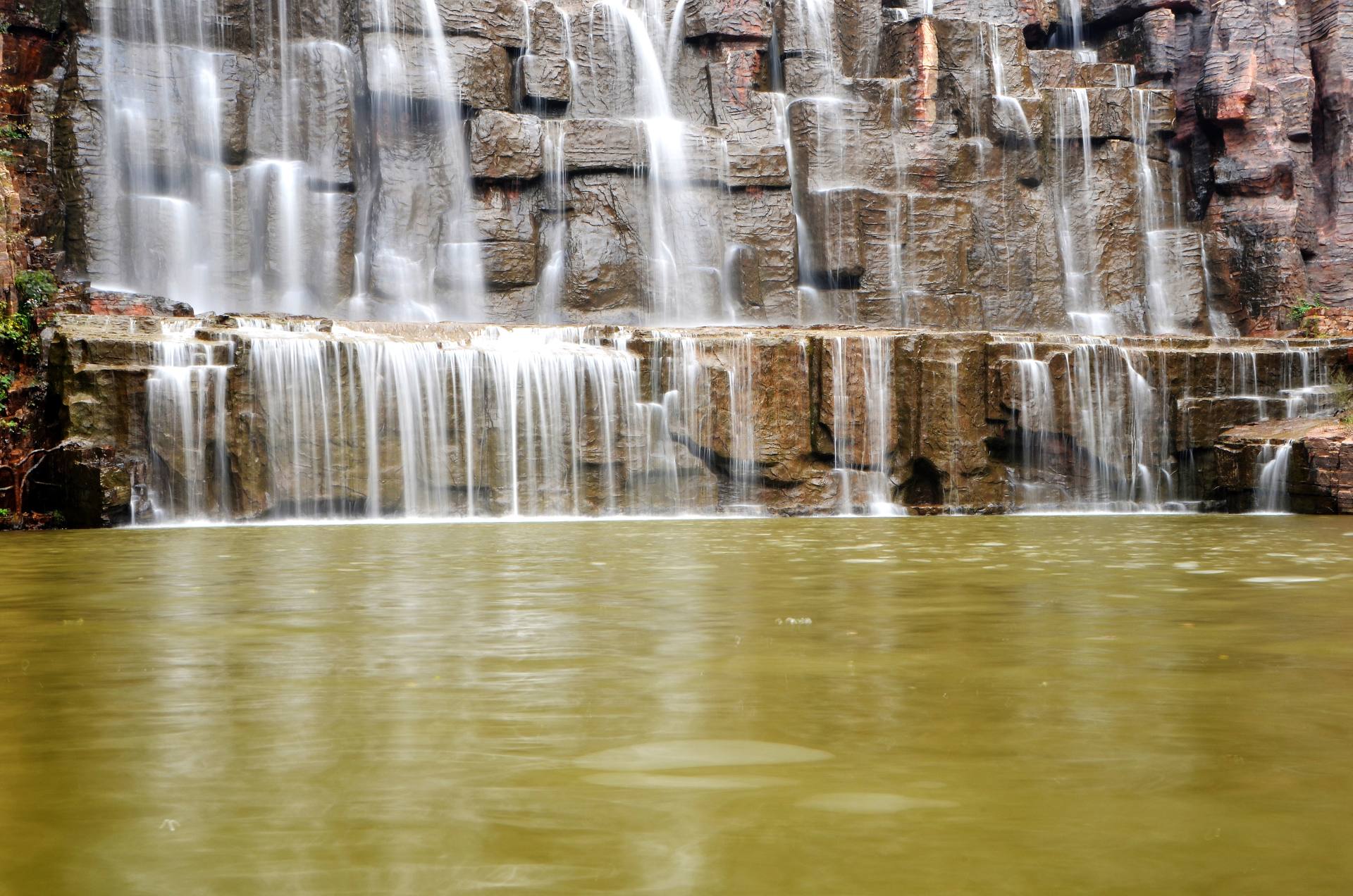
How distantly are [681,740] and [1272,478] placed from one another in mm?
17733

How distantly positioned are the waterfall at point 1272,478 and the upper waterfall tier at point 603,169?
8263 mm

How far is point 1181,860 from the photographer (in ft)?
6.94

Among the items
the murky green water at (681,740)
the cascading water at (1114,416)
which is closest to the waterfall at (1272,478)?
the cascading water at (1114,416)

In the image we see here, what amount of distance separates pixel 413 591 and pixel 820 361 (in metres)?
13.2

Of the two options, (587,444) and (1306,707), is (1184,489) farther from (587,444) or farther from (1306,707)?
(1306,707)

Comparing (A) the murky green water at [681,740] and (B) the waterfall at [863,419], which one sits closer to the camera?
(A) the murky green water at [681,740]

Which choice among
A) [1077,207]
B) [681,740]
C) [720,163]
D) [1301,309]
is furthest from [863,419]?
[681,740]

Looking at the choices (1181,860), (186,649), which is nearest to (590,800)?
(1181,860)

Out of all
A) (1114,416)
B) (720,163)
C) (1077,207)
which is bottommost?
(1114,416)

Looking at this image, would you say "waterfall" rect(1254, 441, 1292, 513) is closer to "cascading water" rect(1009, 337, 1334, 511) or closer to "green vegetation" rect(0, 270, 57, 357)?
"cascading water" rect(1009, 337, 1334, 511)

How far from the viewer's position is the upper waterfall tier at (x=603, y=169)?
24.1 metres

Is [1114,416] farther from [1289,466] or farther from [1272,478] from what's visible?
[1289,466]

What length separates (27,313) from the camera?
17.0 metres

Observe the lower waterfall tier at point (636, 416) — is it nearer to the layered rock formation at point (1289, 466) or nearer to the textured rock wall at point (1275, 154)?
the layered rock formation at point (1289, 466)
